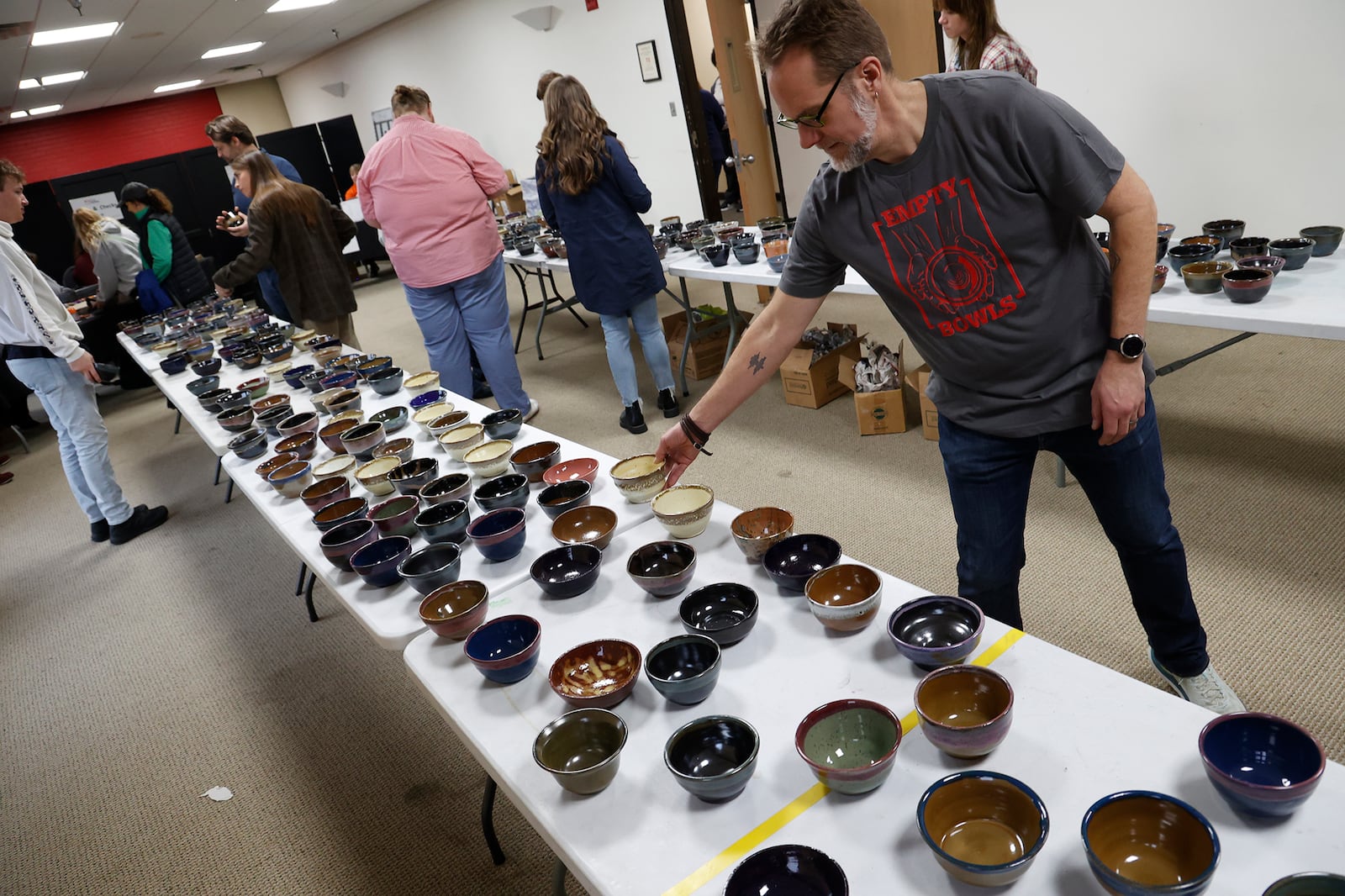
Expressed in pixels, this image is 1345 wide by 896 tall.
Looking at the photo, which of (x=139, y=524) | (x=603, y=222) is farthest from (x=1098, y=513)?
(x=139, y=524)

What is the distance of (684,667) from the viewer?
1133mm

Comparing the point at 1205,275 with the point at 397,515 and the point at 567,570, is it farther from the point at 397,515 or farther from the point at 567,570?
the point at 397,515

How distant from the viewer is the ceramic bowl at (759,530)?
4.30 feet

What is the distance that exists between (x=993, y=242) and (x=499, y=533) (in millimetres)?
956

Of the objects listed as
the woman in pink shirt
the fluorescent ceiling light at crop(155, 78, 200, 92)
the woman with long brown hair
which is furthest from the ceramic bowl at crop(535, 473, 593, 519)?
the fluorescent ceiling light at crop(155, 78, 200, 92)

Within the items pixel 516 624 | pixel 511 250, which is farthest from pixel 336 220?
pixel 516 624

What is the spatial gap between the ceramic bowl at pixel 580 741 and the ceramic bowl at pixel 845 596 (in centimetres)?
31

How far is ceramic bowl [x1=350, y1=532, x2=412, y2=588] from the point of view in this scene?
1.49m

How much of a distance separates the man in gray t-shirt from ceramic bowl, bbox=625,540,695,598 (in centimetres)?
24

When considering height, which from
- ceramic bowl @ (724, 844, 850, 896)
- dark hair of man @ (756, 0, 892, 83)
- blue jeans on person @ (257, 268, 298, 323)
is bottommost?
ceramic bowl @ (724, 844, 850, 896)

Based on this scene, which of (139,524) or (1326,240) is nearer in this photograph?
(1326,240)

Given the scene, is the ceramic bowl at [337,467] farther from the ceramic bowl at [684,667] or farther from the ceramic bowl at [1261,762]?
the ceramic bowl at [1261,762]

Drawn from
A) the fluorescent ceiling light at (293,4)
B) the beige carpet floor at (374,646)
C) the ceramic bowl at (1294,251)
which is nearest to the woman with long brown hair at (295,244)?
the beige carpet floor at (374,646)

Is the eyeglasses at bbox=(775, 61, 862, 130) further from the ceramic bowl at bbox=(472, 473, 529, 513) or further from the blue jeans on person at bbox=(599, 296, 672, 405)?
the blue jeans on person at bbox=(599, 296, 672, 405)
